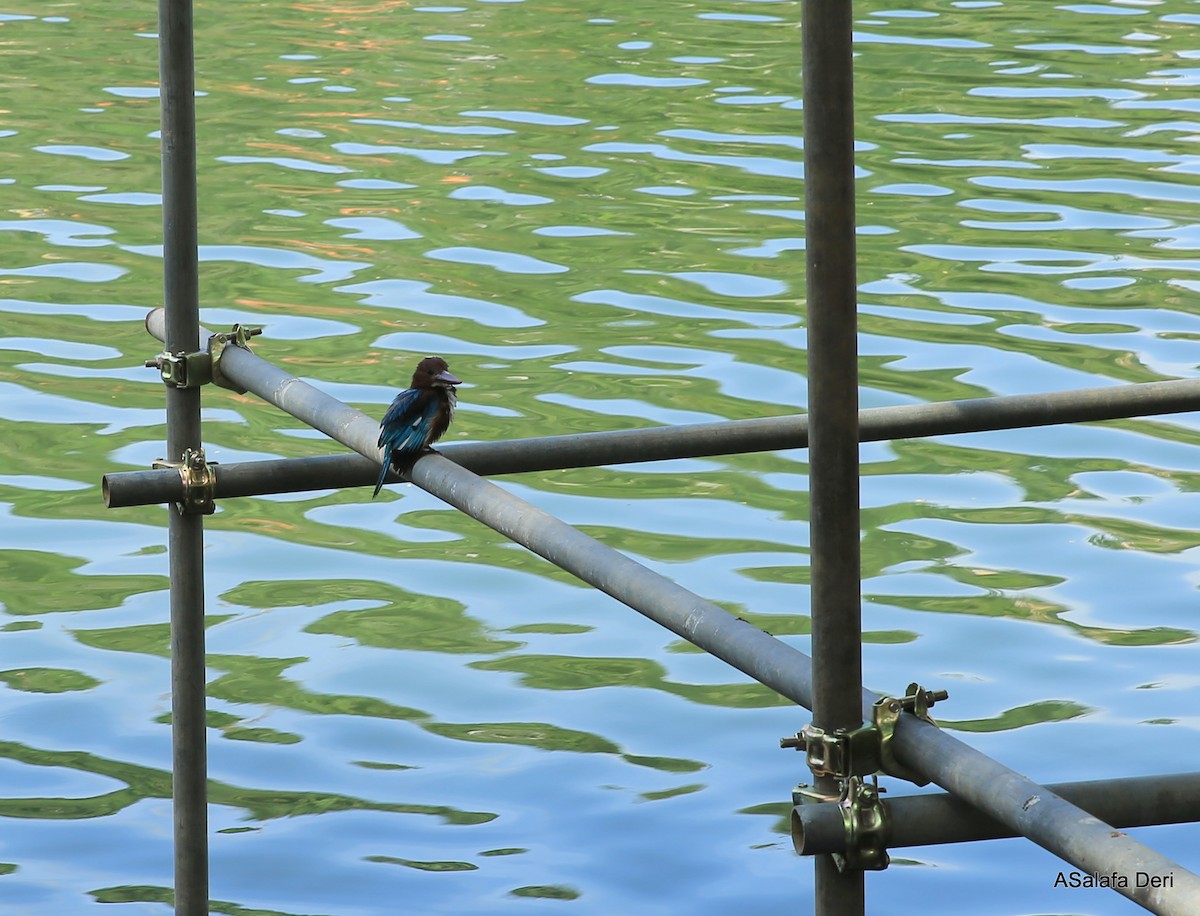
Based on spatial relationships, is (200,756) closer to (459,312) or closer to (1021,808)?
(1021,808)

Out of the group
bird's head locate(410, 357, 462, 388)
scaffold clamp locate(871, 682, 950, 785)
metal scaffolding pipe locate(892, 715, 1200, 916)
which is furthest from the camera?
bird's head locate(410, 357, 462, 388)

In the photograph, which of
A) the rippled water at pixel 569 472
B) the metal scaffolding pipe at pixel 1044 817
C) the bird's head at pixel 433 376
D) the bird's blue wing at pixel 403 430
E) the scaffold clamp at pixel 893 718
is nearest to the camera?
the metal scaffolding pipe at pixel 1044 817

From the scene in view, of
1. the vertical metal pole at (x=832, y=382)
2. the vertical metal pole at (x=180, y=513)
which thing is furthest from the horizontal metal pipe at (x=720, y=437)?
the vertical metal pole at (x=832, y=382)

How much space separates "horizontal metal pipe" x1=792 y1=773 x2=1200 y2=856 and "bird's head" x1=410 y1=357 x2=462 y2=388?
1614 millimetres

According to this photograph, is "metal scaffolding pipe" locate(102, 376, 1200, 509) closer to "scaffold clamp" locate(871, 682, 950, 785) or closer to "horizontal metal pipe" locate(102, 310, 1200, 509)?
"horizontal metal pipe" locate(102, 310, 1200, 509)

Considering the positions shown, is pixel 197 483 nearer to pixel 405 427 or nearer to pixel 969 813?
pixel 405 427

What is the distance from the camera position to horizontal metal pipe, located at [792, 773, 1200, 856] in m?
2.54

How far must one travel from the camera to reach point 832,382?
100 inches

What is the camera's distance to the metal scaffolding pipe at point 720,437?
3.70 meters

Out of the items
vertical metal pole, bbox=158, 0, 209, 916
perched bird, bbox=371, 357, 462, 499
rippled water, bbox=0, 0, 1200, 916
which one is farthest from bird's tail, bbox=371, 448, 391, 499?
rippled water, bbox=0, 0, 1200, 916

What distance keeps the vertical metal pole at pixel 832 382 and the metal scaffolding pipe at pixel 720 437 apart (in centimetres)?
104

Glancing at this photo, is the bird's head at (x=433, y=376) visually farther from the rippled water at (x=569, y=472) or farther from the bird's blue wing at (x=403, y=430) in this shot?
the rippled water at (x=569, y=472)

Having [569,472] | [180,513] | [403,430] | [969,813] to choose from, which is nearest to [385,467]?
[403,430]

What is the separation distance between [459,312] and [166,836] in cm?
504
